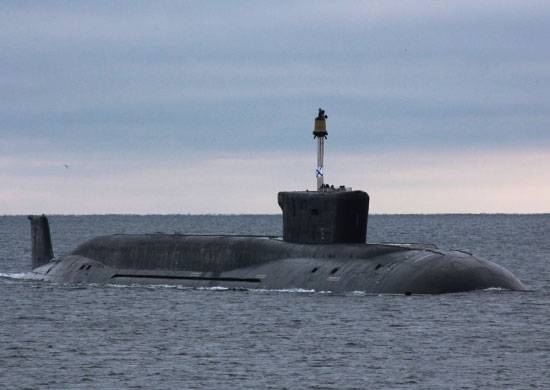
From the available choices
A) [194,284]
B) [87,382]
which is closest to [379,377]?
[87,382]

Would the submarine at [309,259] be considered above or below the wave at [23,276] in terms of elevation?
above

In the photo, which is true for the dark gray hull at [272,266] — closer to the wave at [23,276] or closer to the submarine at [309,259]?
the submarine at [309,259]

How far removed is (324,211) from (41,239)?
2137cm

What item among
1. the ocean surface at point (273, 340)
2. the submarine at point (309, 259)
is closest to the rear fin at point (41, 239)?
the submarine at point (309, 259)

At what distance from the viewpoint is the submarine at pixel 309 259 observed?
45.5 metres

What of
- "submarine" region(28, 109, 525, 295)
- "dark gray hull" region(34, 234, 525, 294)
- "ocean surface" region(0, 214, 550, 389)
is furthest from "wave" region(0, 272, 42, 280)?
"ocean surface" region(0, 214, 550, 389)

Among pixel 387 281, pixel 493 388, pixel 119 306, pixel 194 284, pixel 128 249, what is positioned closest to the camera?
pixel 493 388

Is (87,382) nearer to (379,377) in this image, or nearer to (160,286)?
(379,377)

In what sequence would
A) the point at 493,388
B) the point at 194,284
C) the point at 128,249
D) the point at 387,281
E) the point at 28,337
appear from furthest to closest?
the point at 128,249
the point at 194,284
the point at 387,281
the point at 28,337
the point at 493,388

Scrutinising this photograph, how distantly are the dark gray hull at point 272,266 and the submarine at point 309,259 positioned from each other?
0.13 feet

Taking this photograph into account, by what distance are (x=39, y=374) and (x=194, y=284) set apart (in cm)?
2082

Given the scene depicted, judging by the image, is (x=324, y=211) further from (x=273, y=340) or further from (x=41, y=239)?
(x=41, y=239)

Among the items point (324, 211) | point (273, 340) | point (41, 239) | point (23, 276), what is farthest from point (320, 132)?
point (23, 276)

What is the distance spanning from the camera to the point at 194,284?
2120 inches
